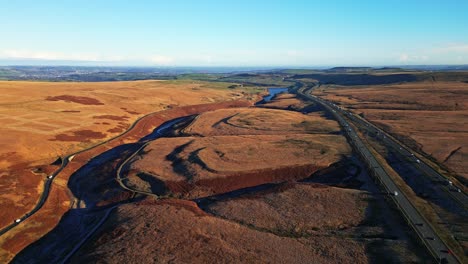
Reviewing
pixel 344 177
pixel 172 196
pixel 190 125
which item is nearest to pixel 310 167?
pixel 344 177

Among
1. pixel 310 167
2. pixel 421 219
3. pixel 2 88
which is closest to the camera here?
pixel 421 219

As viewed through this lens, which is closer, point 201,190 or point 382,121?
point 201,190

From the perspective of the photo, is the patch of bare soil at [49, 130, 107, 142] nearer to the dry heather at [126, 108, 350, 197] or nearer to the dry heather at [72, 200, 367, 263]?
the dry heather at [126, 108, 350, 197]

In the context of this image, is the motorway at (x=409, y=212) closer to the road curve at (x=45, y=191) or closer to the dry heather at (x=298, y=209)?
the dry heather at (x=298, y=209)

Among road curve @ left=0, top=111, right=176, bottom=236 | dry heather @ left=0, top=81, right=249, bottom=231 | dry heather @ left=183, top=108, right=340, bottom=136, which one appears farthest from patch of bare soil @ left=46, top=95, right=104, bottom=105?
road curve @ left=0, top=111, right=176, bottom=236

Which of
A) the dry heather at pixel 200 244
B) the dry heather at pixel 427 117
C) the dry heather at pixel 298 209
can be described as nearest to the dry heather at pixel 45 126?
the dry heather at pixel 200 244

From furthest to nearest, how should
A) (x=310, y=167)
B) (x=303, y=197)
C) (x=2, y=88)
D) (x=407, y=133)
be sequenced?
(x=2, y=88) → (x=407, y=133) → (x=310, y=167) → (x=303, y=197)

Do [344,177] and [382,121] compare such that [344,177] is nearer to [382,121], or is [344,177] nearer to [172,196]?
[172,196]
